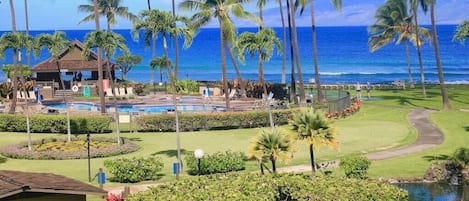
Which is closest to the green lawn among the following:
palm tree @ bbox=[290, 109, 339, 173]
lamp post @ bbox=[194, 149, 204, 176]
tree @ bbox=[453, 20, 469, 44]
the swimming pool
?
lamp post @ bbox=[194, 149, 204, 176]

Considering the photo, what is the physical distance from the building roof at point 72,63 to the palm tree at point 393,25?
31999 mm

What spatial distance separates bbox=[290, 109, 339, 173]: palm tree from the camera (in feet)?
74.7

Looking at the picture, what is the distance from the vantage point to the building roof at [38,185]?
14.6 m

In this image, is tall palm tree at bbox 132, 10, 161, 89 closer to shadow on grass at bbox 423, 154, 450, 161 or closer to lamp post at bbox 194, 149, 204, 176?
lamp post at bbox 194, 149, 204, 176

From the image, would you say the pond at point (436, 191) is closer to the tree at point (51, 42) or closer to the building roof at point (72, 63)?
the tree at point (51, 42)

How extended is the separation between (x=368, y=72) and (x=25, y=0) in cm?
8177

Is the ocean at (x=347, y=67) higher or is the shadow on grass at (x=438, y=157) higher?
the ocean at (x=347, y=67)

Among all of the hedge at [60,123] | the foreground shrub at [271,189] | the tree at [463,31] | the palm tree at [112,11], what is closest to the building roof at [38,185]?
the foreground shrub at [271,189]

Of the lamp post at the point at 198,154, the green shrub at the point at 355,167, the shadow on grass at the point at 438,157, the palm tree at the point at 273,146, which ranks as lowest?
the shadow on grass at the point at 438,157

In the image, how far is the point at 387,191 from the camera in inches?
740

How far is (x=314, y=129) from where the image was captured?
75.1ft

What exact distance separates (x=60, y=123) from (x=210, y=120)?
9126 millimetres

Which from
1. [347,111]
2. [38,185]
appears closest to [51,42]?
[347,111]

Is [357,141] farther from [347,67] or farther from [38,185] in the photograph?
[347,67]
